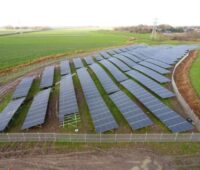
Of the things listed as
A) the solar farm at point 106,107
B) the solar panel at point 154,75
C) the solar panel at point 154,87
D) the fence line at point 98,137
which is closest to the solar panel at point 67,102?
the solar farm at point 106,107

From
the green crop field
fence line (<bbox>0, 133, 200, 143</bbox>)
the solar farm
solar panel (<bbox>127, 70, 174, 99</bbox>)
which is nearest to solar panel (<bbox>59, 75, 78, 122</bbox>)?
the solar farm

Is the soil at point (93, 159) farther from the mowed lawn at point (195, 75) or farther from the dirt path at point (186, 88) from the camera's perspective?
the mowed lawn at point (195, 75)

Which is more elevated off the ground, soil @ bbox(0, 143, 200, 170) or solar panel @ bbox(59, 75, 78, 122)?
solar panel @ bbox(59, 75, 78, 122)

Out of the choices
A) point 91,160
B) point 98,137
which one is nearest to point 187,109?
point 98,137

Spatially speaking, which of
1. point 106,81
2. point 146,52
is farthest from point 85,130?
point 146,52

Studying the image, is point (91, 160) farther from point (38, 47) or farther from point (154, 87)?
point (38, 47)

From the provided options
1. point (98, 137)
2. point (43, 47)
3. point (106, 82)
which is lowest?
point (98, 137)

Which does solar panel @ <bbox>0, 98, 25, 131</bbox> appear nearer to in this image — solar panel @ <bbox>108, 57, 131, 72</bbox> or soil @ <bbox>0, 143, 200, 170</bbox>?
soil @ <bbox>0, 143, 200, 170</bbox>
